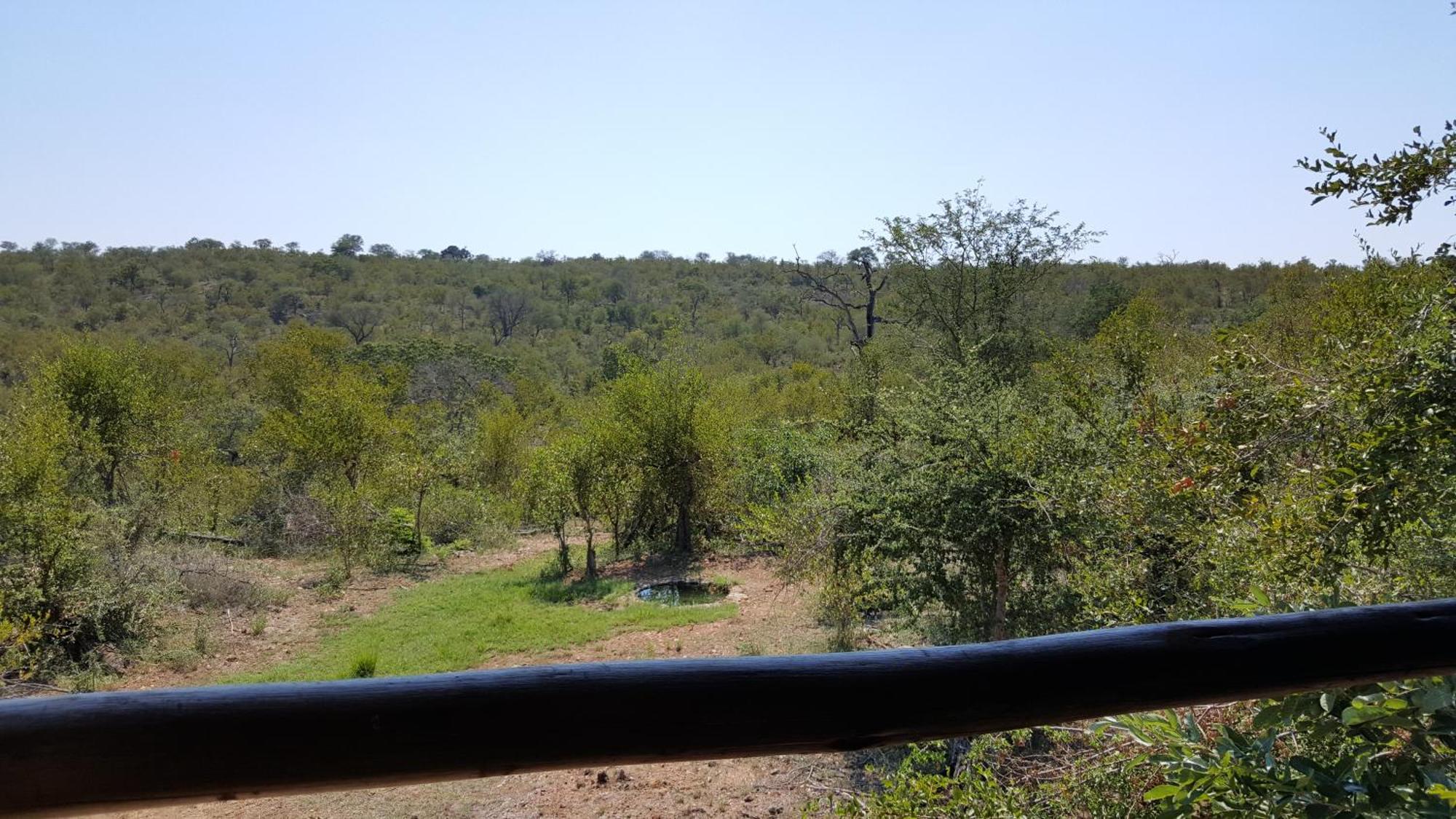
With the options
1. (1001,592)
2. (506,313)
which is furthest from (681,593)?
(506,313)

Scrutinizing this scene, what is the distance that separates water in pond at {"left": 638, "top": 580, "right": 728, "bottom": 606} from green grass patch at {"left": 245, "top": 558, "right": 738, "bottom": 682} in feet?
1.41

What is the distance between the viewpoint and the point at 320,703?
99 cm

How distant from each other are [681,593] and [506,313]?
6372 centimetres

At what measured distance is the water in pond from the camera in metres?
17.9

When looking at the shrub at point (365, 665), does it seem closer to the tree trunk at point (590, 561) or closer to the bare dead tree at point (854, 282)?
the tree trunk at point (590, 561)

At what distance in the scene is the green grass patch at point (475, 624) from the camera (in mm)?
14094

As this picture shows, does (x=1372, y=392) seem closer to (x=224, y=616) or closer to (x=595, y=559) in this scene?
(x=224, y=616)

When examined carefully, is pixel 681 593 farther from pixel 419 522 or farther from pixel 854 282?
pixel 854 282

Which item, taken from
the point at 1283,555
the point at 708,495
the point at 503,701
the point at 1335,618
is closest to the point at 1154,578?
the point at 1283,555

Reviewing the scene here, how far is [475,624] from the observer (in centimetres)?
1623

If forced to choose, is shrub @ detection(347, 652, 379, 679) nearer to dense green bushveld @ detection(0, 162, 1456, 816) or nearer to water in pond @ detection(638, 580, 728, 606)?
dense green bushveld @ detection(0, 162, 1456, 816)

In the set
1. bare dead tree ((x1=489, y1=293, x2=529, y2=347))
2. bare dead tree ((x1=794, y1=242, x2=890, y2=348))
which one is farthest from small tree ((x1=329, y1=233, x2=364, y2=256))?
bare dead tree ((x1=794, y1=242, x2=890, y2=348))

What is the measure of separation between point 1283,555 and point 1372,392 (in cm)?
102

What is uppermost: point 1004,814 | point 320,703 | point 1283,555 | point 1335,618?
point 320,703
